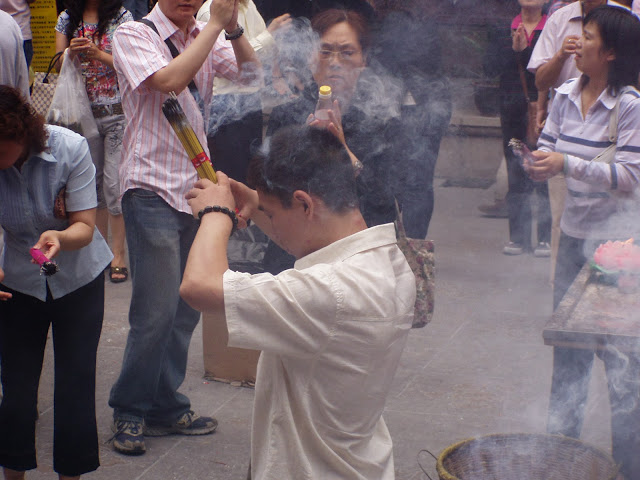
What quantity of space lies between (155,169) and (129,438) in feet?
3.69

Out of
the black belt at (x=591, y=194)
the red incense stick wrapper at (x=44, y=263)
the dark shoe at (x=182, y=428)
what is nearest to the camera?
the red incense stick wrapper at (x=44, y=263)

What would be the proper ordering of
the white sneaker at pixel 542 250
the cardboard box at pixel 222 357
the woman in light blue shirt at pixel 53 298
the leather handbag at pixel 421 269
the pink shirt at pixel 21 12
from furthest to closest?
1. the white sneaker at pixel 542 250
2. the pink shirt at pixel 21 12
3. the cardboard box at pixel 222 357
4. the leather handbag at pixel 421 269
5. the woman in light blue shirt at pixel 53 298

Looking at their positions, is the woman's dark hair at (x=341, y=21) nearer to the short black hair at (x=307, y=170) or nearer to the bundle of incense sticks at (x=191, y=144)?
the bundle of incense sticks at (x=191, y=144)

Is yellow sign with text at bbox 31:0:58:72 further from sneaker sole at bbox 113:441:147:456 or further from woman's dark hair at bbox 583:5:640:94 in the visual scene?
woman's dark hair at bbox 583:5:640:94

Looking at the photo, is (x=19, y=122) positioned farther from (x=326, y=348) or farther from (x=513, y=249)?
(x=513, y=249)

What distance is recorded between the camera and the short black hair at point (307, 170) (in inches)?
76.5

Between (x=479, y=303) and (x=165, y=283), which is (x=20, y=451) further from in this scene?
(x=479, y=303)

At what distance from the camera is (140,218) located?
3537mm

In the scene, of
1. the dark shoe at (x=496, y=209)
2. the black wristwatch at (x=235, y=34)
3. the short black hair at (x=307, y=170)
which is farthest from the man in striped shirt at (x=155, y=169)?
the dark shoe at (x=496, y=209)

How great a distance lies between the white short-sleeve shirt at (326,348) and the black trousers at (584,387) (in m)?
1.02

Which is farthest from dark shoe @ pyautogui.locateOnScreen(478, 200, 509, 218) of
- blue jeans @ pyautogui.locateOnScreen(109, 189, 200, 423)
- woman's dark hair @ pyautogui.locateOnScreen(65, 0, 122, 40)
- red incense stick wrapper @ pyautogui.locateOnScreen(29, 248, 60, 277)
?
red incense stick wrapper @ pyautogui.locateOnScreen(29, 248, 60, 277)

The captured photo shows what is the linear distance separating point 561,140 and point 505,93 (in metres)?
2.91

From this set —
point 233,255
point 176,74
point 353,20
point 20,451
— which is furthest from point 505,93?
point 20,451

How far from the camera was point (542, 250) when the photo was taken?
6.74m
